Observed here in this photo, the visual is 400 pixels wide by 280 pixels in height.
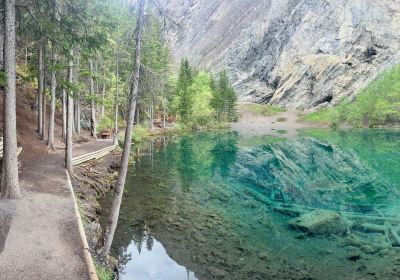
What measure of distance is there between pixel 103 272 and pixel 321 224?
32.9 ft

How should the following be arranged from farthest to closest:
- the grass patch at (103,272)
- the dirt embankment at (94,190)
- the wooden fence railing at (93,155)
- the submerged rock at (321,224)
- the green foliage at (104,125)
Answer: the green foliage at (104,125) → the wooden fence railing at (93,155) → the submerged rock at (321,224) → the dirt embankment at (94,190) → the grass patch at (103,272)

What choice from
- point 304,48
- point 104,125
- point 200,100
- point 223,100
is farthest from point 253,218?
point 304,48

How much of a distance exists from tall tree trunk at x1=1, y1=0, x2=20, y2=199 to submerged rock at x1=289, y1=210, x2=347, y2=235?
1185 centimetres

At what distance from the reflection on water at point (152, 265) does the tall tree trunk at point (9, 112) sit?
5.00 meters

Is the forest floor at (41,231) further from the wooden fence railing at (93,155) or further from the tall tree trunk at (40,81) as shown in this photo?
the tall tree trunk at (40,81)

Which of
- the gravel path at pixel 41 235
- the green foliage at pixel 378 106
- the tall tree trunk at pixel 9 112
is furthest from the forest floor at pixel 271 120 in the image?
the tall tree trunk at pixel 9 112

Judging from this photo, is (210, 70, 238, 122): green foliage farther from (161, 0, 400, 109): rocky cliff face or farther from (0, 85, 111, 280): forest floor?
(0, 85, 111, 280): forest floor

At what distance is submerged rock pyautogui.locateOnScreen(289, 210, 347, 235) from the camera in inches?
615

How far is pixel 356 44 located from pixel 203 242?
11174cm

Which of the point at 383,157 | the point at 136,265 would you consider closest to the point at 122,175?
the point at 136,265

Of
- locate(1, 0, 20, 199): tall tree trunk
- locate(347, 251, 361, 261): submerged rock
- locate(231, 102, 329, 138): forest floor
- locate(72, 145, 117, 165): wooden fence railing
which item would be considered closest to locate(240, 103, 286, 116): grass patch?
locate(231, 102, 329, 138): forest floor

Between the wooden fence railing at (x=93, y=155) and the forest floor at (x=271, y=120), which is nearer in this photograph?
the wooden fence railing at (x=93, y=155)

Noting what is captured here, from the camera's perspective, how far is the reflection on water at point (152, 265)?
12141 millimetres

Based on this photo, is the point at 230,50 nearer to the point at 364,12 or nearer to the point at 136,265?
the point at 364,12
